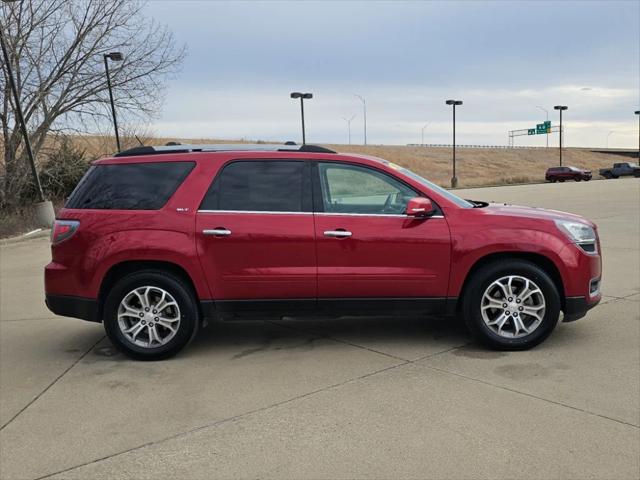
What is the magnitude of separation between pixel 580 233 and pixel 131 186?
153 inches

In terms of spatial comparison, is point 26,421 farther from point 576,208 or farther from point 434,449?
point 576,208

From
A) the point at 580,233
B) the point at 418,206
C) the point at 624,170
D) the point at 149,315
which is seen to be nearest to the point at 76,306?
the point at 149,315

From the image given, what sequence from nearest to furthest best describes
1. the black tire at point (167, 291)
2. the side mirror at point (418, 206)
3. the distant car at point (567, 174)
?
the side mirror at point (418, 206)
the black tire at point (167, 291)
the distant car at point (567, 174)

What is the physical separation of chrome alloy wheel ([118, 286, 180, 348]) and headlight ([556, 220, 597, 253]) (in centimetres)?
334

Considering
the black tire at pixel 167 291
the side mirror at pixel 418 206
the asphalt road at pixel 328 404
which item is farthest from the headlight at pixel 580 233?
the black tire at pixel 167 291

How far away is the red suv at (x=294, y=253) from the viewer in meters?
4.66

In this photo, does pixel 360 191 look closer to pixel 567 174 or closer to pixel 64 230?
pixel 64 230

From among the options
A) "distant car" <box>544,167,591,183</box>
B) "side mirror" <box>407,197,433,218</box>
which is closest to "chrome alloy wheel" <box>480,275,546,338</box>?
"side mirror" <box>407,197,433,218</box>

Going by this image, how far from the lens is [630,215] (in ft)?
50.9

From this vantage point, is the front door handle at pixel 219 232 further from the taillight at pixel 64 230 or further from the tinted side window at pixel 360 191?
the taillight at pixel 64 230

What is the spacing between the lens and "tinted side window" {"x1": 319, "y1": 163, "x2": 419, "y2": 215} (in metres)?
4.78

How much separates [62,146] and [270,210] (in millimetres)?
19404

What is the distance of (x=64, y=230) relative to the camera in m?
4.78

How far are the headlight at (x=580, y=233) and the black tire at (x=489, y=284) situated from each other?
0.39 m
